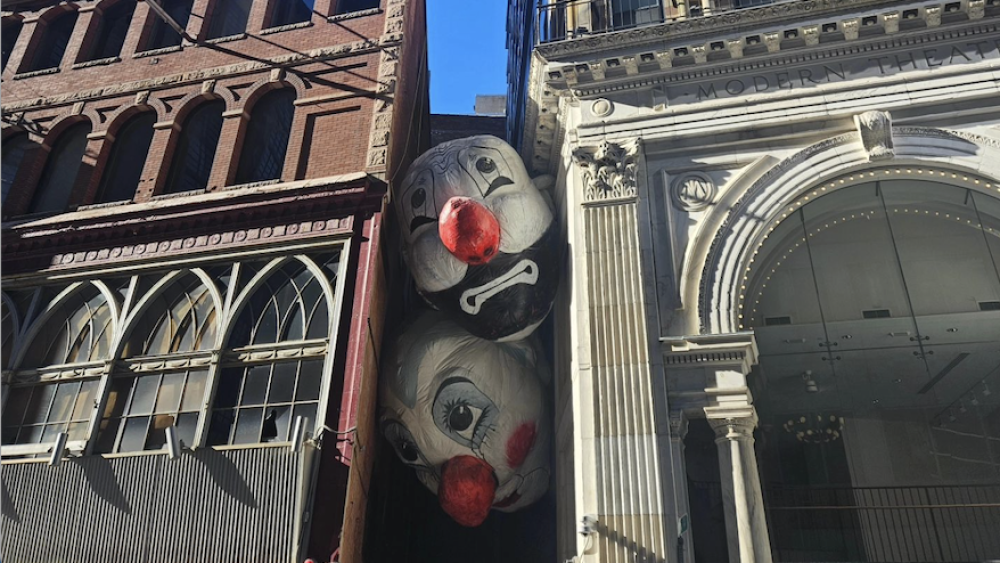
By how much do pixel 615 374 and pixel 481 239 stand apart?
9.68 feet

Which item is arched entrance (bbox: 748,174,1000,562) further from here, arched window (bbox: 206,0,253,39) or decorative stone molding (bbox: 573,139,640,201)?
arched window (bbox: 206,0,253,39)

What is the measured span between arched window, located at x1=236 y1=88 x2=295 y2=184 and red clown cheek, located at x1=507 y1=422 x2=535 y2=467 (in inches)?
281

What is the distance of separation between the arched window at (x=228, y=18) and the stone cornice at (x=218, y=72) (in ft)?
5.48

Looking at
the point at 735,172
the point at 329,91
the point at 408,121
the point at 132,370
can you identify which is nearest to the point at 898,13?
the point at 735,172

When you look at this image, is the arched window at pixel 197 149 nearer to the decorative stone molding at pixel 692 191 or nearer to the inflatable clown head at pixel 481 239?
the inflatable clown head at pixel 481 239

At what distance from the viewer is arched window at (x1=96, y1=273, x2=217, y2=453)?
447 inches

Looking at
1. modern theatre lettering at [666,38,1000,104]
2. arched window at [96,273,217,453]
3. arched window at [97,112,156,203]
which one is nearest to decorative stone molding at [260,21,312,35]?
arched window at [97,112,156,203]

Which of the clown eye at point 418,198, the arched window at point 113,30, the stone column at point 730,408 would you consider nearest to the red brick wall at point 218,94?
the arched window at point 113,30

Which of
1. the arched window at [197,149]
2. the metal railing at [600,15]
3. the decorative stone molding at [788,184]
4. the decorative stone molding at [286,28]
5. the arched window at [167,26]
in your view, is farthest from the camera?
the arched window at [167,26]

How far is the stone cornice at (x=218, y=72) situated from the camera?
49.1 feet

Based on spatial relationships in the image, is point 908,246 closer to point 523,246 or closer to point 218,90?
point 523,246

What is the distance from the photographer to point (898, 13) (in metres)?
11.5

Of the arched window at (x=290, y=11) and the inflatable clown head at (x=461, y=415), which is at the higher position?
the arched window at (x=290, y=11)

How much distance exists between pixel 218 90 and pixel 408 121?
165 inches
